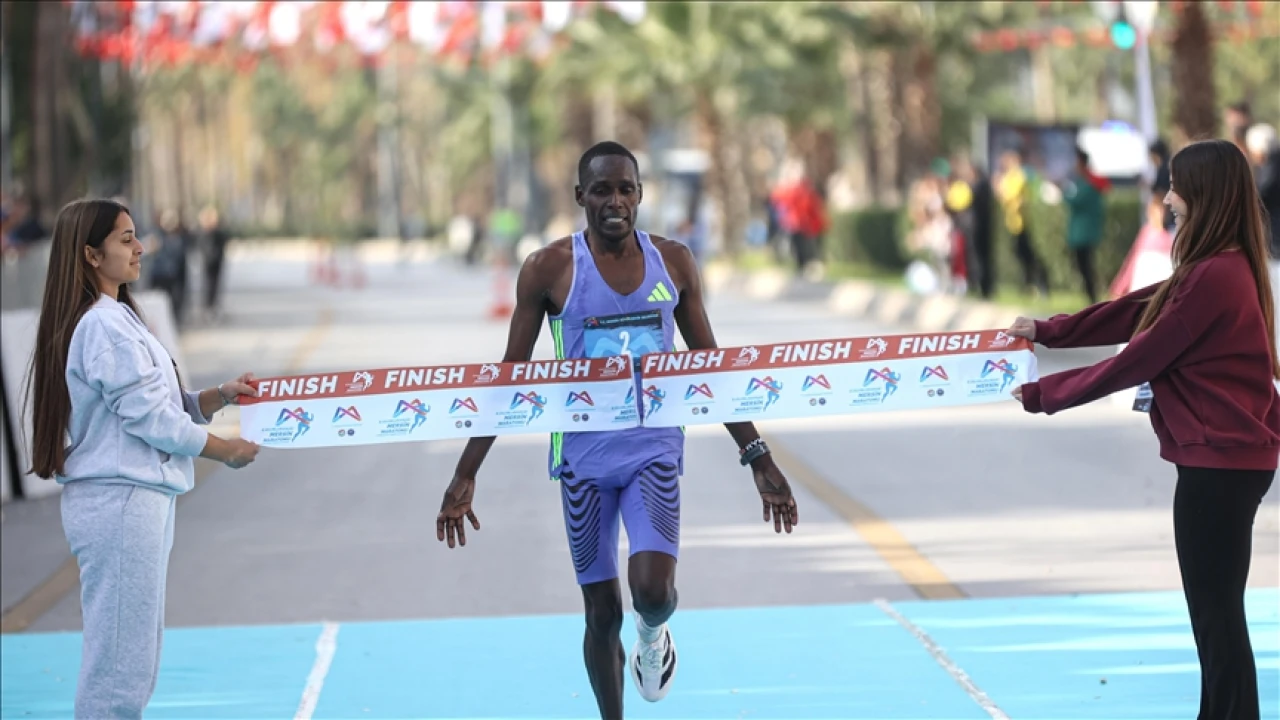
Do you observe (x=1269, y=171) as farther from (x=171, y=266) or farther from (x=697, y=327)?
(x=171, y=266)

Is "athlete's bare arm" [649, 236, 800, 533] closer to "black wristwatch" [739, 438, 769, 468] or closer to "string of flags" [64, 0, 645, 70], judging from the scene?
"black wristwatch" [739, 438, 769, 468]

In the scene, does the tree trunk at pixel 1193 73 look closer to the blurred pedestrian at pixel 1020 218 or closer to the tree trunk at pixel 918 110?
the blurred pedestrian at pixel 1020 218

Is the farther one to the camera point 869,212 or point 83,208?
point 869,212

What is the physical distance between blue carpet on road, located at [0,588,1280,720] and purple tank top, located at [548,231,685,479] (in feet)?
4.53

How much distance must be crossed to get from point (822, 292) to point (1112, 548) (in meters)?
24.2

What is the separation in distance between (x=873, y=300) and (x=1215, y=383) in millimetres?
24356

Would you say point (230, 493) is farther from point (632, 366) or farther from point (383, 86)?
point (383, 86)

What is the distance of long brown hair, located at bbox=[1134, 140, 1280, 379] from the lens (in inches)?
221

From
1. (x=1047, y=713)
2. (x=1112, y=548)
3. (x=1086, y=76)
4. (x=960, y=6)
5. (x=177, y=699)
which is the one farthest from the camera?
(x=1086, y=76)

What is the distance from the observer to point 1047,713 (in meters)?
6.98

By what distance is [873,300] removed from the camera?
29.9 metres

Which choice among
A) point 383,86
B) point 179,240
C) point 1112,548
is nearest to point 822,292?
point 179,240

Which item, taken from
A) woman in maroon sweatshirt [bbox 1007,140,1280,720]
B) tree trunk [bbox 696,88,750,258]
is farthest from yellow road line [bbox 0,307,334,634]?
tree trunk [bbox 696,88,750,258]

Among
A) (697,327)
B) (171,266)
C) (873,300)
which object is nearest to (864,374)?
(697,327)
